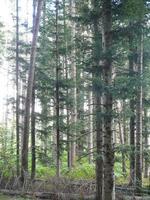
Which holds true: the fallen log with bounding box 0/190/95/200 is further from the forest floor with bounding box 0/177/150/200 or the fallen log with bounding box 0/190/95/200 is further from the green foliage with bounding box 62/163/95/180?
the green foliage with bounding box 62/163/95/180

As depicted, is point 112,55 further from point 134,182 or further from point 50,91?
point 50,91

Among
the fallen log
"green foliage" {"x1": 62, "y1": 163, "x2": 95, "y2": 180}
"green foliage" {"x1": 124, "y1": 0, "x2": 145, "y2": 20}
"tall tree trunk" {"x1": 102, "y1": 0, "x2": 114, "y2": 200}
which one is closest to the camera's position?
"green foliage" {"x1": 124, "y1": 0, "x2": 145, "y2": 20}

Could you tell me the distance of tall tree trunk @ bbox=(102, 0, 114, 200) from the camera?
8930 mm

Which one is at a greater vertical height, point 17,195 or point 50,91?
point 50,91

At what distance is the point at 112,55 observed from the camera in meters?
9.36

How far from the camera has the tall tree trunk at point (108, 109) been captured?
8.93 m

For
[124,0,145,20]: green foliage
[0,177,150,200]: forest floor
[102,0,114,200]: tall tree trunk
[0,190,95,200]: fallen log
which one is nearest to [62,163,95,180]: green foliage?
[0,177,150,200]: forest floor

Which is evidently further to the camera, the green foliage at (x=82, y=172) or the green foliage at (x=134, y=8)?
the green foliage at (x=82, y=172)

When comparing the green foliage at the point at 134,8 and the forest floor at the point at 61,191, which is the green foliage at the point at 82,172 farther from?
the green foliage at the point at 134,8

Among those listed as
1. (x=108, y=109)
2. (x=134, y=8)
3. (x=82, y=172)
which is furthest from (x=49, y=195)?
(x=82, y=172)

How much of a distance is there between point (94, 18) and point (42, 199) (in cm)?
660

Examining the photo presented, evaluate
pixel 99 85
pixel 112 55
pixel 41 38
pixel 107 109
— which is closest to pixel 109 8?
pixel 112 55

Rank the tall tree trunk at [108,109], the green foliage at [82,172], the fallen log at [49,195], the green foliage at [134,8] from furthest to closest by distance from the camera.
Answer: the green foliage at [82,172], the fallen log at [49,195], the tall tree trunk at [108,109], the green foliage at [134,8]

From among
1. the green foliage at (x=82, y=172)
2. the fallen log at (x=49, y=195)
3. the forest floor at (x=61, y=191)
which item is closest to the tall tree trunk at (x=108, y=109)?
the forest floor at (x=61, y=191)
